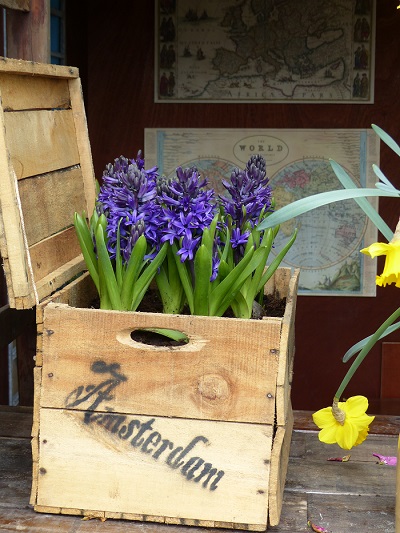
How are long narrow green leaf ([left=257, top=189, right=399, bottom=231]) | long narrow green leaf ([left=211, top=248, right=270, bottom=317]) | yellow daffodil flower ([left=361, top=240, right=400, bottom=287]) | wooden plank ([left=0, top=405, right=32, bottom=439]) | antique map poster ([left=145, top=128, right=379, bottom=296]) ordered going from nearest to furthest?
yellow daffodil flower ([left=361, top=240, right=400, bottom=287])
long narrow green leaf ([left=257, top=189, right=399, bottom=231])
long narrow green leaf ([left=211, top=248, right=270, bottom=317])
wooden plank ([left=0, top=405, right=32, bottom=439])
antique map poster ([left=145, top=128, right=379, bottom=296])

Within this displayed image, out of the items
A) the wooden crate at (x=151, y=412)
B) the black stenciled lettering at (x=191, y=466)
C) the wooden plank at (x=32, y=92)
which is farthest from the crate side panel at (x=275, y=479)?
the wooden plank at (x=32, y=92)

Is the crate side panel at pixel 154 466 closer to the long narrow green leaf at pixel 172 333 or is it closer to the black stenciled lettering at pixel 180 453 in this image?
the black stenciled lettering at pixel 180 453

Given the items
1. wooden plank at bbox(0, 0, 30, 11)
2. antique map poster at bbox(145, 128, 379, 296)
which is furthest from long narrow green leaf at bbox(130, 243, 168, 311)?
antique map poster at bbox(145, 128, 379, 296)

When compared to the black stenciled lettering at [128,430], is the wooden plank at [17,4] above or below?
above

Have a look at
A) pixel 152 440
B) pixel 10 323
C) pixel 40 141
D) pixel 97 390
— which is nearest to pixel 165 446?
pixel 152 440

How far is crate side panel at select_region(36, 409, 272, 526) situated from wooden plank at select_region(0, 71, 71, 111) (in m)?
0.50

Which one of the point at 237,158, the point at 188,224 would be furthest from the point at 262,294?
the point at 237,158

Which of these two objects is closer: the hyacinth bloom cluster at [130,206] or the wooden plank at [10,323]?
the hyacinth bloom cluster at [130,206]

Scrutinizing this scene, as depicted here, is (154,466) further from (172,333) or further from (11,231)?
(11,231)

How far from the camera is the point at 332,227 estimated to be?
9.89 feet

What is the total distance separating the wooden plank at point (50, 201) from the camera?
133 centimetres

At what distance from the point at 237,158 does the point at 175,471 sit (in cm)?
191

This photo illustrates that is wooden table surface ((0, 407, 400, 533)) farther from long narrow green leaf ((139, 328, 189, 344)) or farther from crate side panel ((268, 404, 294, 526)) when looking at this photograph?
long narrow green leaf ((139, 328, 189, 344))

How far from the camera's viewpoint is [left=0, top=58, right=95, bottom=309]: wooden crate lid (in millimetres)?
1164
